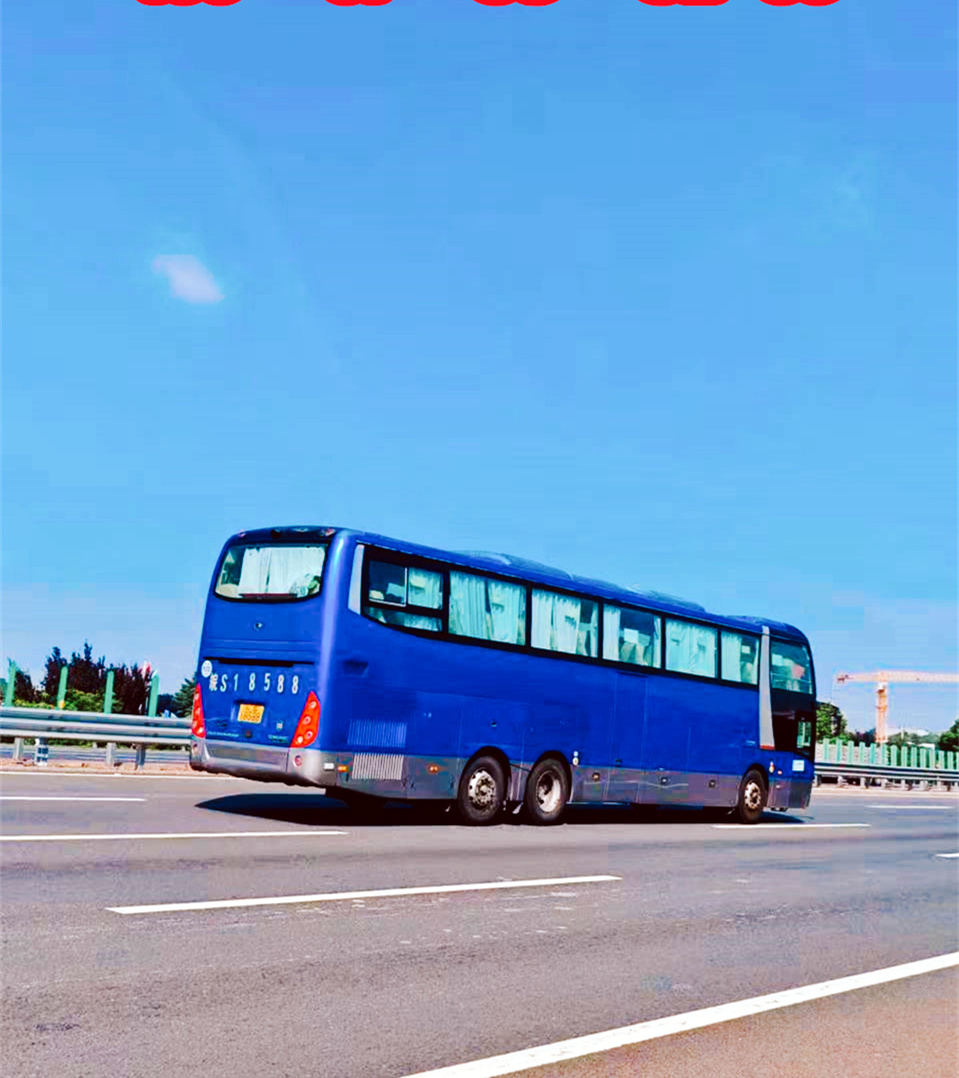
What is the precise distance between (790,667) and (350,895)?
1534 cm

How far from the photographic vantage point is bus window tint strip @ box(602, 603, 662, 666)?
734 inches

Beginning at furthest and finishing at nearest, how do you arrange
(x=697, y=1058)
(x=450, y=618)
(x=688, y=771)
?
(x=688, y=771)
(x=450, y=618)
(x=697, y=1058)

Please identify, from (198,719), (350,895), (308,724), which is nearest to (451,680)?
(308,724)

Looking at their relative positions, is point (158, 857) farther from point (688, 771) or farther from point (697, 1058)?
point (688, 771)

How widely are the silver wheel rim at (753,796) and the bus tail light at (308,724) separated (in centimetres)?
999

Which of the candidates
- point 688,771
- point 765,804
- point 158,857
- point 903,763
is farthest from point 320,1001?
point 903,763

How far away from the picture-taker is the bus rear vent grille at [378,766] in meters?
14.8

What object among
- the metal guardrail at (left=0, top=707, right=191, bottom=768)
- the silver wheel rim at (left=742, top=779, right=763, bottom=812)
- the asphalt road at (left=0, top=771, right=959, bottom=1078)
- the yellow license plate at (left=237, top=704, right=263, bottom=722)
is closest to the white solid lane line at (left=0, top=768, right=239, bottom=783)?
the metal guardrail at (left=0, top=707, right=191, bottom=768)

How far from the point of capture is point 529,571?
1736 cm

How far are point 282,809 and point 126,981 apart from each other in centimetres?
1068

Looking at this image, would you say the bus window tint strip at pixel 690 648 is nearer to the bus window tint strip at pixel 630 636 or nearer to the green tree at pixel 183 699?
the bus window tint strip at pixel 630 636

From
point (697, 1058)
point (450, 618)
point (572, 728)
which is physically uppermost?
point (450, 618)

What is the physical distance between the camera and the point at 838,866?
14.5 metres

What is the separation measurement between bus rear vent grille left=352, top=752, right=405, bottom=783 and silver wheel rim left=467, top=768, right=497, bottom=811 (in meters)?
1.42
